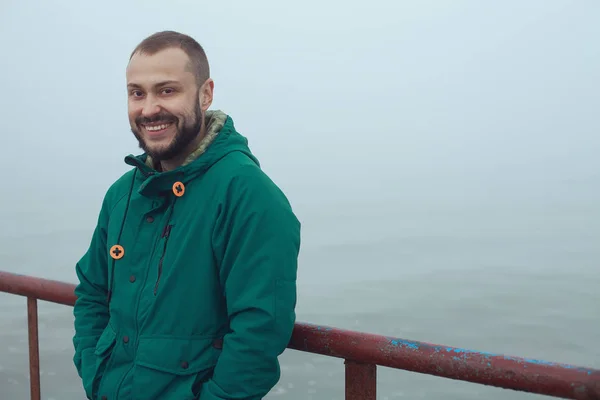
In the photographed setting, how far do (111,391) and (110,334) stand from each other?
6.4 inches

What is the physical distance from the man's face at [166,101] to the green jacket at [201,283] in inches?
3.2

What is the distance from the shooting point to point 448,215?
97625 mm

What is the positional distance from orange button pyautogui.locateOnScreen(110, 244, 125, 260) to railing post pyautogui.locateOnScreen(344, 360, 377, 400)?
718 millimetres

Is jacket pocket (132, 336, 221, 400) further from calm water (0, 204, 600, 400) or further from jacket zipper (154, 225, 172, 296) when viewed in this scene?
calm water (0, 204, 600, 400)

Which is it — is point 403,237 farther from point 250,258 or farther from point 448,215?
point 250,258

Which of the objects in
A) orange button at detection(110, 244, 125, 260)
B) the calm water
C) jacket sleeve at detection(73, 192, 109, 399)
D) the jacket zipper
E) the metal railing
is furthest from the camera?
the calm water

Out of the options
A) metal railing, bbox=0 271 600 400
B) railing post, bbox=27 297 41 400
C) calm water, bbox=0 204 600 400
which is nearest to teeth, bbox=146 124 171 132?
metal railing, bbox=0 271 600 400

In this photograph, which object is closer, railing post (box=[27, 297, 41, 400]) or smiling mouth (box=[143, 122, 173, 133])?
smiling mouth (box=[143, 122, 173, 133])

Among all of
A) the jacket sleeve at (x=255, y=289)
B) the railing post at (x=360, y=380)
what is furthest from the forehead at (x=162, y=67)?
the railing post at (x=360, y=380)

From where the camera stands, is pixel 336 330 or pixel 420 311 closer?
pixel 336 330

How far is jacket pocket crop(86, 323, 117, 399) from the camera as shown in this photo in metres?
1.75

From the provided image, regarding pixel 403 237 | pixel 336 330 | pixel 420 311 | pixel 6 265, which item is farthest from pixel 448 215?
pixel 336 330

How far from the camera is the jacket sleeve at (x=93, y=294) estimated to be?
1.95 metres

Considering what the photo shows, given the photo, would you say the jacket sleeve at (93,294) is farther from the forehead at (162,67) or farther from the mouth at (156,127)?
the forehead at (162,67)
